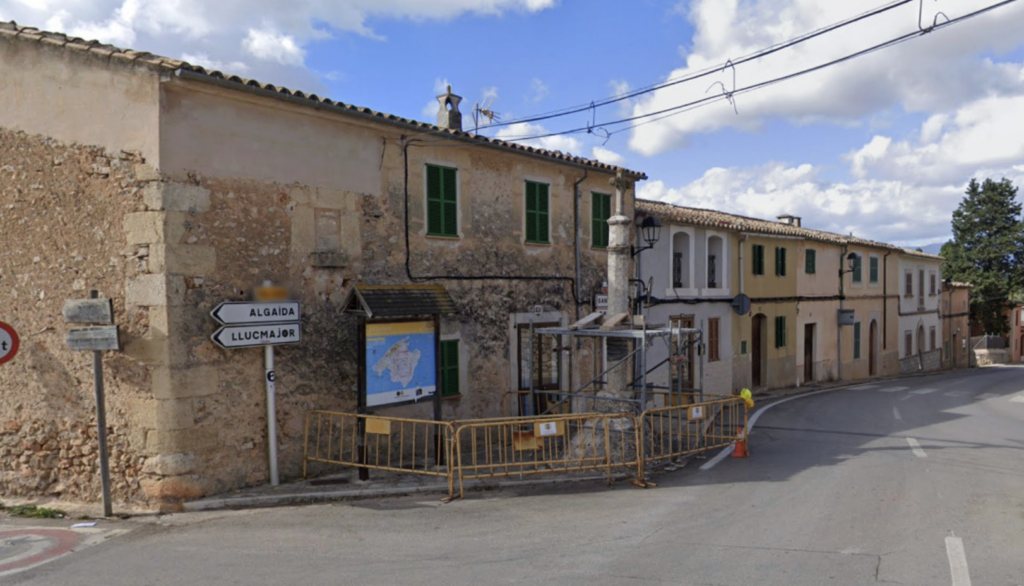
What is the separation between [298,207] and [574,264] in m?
6.59

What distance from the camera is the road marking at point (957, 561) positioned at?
5.89 m

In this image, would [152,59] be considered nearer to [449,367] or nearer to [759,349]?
[449,367]

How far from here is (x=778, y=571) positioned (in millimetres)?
6098

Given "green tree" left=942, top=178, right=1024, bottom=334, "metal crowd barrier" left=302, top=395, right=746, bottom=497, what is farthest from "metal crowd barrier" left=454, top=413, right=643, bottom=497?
"green tree" left=942, top=178, right=1024, bottom=334

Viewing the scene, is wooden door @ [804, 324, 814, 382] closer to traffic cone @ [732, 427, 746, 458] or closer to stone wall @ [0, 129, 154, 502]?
traffic cone @ [732, 427, 746, 458]

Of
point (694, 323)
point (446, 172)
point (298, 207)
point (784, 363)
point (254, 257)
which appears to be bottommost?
point (784, 363)

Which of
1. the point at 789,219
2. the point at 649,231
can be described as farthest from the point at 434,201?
the point at 789,219

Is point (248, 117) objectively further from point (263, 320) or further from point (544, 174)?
point (544, 174)

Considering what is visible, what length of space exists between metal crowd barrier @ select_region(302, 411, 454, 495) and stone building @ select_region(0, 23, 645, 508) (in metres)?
0.26

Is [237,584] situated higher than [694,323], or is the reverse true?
[694,323]

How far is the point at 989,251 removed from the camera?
148 ft

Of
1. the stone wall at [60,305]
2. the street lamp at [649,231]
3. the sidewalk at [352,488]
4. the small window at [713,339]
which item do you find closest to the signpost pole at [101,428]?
the stone wall at [60,305]

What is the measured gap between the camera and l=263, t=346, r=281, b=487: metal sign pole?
9227 millimetres

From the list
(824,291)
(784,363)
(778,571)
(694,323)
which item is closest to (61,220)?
(778,571)
